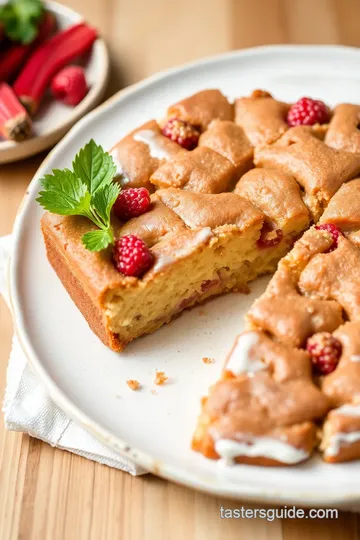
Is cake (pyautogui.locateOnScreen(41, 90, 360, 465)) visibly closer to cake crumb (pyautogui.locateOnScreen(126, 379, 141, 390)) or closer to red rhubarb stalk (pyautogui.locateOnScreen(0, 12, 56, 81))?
cake crumb (pyautogui.locateOnScreen(126, 379, 141, 390))

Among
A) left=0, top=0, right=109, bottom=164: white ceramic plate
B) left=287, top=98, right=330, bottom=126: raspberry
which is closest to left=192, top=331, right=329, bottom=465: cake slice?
left=287, top=98, right=330, bottom=126: raspberry

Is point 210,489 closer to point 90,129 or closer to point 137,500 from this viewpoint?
point 137,500

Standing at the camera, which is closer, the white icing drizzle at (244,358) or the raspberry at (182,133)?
the white icing drizzle at (244,358)

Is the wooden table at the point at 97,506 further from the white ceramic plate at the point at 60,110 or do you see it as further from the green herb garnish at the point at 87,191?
the white ceramic plate at the point at 60,110

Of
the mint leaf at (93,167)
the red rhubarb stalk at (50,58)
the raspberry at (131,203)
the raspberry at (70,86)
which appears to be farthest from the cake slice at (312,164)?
the red rhubarb stalk at (50,58)

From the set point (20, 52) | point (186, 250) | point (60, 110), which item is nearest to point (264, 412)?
point (186, 250)
